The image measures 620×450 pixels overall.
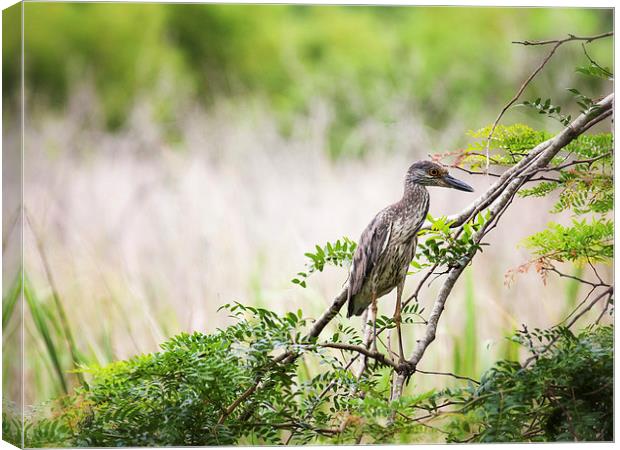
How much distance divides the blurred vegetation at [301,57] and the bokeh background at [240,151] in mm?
14

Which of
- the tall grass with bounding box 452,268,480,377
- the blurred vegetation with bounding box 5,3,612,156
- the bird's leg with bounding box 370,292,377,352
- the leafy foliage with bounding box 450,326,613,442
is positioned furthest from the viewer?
the blurred vegetation with bounding box 5,3,612,156

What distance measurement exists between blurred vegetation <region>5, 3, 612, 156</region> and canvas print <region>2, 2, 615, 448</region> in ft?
0.06

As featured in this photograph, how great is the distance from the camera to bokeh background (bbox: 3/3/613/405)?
12.0 feet

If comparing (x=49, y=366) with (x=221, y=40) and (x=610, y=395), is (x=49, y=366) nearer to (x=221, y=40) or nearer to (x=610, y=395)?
(x=610, y=395)

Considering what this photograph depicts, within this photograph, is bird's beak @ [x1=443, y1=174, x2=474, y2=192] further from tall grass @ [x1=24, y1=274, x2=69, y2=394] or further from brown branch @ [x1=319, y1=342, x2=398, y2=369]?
tall grass @ [x1=24, y1=274, x2=69, y2=394]

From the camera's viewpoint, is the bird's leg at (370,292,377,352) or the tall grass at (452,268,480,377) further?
the tall grass at (452,268,480,377)

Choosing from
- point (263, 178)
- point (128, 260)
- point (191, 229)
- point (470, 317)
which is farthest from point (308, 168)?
point (470, 317)

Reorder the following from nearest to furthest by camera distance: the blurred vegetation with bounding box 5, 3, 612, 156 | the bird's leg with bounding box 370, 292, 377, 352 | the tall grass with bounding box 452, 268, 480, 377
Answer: the bird's leg with bounding box 370, 292, 377, 352 → the tall grass with bounding box 452, 268, 480, 377 → the blurred vegetation with bounding box 5, 3, 612, 156

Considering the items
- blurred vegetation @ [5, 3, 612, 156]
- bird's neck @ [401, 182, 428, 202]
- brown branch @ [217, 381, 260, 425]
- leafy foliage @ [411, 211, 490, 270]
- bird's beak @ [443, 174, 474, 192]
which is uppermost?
blurred vegetation @ [5, 3, 612, 156]

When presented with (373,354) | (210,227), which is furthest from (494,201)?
(210,227)

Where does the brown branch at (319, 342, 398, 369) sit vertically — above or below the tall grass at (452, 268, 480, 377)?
below

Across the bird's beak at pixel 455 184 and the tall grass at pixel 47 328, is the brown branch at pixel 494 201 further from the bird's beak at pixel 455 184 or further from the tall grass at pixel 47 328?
the tall grass at pixel 47 328

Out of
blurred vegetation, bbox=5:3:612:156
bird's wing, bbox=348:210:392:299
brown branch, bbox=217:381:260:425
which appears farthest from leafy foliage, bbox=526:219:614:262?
brown branch, bbox=217:381:260:425

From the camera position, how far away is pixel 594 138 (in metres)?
3.16
